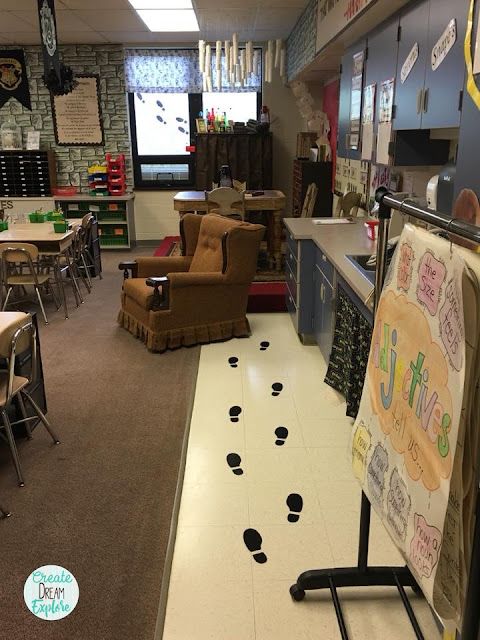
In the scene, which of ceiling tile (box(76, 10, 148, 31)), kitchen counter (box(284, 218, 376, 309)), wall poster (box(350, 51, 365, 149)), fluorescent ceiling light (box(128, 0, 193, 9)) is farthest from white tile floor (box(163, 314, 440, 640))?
ceiling tile (box(76, 10, 148, 31))

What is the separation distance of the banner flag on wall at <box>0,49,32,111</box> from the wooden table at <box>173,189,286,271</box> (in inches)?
123

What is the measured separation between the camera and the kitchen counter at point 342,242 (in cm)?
291

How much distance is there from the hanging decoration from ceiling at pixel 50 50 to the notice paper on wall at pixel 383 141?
2.79 metres

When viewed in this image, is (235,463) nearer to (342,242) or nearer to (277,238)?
(342,242)

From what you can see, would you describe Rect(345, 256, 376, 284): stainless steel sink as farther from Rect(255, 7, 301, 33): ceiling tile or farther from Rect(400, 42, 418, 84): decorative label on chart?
Rect(255, 7, 301, 33): ceiling tile

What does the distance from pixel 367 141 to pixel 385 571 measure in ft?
9.14

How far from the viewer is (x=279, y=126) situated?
8.02m

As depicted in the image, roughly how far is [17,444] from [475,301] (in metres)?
2.73

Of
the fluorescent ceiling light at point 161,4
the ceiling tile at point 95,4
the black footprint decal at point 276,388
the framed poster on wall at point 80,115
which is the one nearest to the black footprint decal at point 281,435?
the black footprint decal at point 276,388

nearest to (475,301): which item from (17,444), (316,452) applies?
(316,452)

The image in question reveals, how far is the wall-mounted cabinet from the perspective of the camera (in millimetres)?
2246

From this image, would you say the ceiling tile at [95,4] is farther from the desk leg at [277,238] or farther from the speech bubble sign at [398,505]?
the speech bubble sign at [398,505]

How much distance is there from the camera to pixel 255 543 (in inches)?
89.7

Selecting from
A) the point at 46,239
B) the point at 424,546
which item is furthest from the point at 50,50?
the point at 424,546
